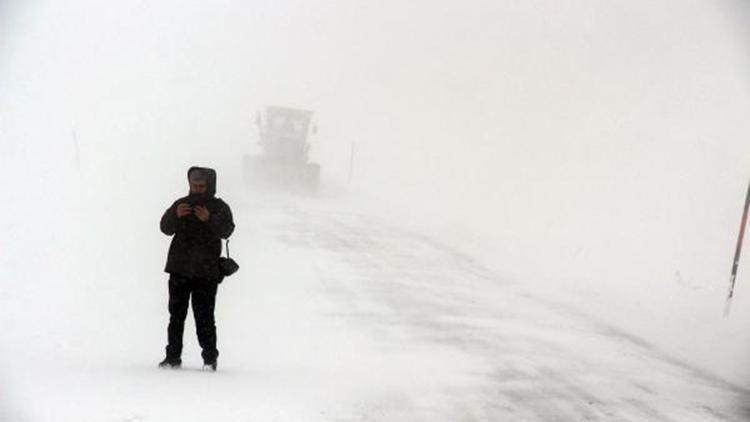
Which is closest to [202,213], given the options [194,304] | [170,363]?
[194,304]

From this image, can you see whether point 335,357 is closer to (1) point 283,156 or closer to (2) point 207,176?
(2) point 207,176

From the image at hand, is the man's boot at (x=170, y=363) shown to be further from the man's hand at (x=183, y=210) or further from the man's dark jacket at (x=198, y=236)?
the man's hand at (x=183, y=210)

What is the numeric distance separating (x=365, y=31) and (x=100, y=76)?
38953mm

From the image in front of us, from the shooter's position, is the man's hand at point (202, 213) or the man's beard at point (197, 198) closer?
the man's hand at point (202, 213)

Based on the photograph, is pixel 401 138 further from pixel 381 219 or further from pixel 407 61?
pixel 381 219

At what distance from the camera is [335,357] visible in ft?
19.7

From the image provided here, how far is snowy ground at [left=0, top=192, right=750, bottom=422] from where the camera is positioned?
14.7 feet

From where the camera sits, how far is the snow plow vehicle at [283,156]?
21844mm

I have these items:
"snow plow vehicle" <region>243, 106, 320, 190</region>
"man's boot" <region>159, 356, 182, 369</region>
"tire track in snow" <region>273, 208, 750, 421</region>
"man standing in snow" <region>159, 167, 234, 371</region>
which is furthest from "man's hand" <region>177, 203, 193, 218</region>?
"snow plow vehicle" <region>243, 106, 320, 190</region>

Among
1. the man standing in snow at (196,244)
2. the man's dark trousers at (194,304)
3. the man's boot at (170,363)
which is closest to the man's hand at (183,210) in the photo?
the man standing in snow at (196,244)

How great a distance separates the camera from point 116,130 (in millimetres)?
33719

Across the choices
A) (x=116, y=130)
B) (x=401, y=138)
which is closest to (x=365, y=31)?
(x=401, y=138)

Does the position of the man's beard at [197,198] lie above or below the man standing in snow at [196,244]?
above

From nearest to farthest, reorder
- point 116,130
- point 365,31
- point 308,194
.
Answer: point 308,194
point 116,130
point 365,31
